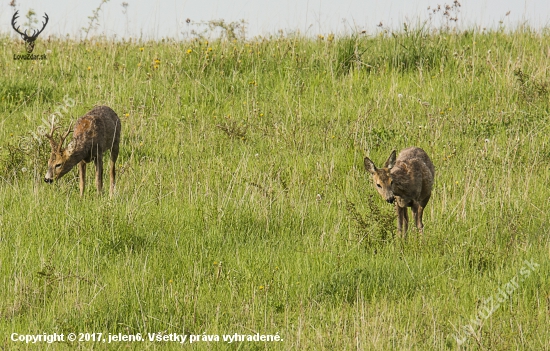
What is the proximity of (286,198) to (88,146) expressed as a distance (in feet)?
9.49

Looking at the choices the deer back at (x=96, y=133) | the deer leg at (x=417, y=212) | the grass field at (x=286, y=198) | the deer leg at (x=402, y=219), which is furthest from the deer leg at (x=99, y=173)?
the deer leg at (x=417, y=212)

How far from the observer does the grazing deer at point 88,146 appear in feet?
28.5

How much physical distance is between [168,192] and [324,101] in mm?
3852

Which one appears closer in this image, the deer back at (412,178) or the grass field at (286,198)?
the grass field at (286,198)

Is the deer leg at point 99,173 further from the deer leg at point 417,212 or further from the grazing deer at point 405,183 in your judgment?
the deer leg at point 417,212

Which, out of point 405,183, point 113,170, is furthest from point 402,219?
point 113,170

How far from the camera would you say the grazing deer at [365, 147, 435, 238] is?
23.0ft

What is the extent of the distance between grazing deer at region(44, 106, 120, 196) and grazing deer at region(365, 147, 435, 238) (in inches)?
121

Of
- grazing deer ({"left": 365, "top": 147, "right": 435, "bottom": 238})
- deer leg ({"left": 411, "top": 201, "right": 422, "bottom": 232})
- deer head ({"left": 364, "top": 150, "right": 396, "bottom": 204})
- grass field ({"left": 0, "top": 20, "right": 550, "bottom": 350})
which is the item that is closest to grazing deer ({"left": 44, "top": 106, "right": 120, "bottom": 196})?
grass field ({"left": 0, "top": 20, "right": 550, "bottom": 350})

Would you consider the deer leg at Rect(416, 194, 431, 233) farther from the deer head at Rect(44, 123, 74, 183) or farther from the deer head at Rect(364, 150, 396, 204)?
the deer head at Rect(44, 123, 74, 183)

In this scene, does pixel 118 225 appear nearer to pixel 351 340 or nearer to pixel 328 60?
pixel 351 340

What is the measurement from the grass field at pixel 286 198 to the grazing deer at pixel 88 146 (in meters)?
0.18

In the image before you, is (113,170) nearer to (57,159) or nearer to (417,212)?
(57,159)

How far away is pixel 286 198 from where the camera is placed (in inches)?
297
